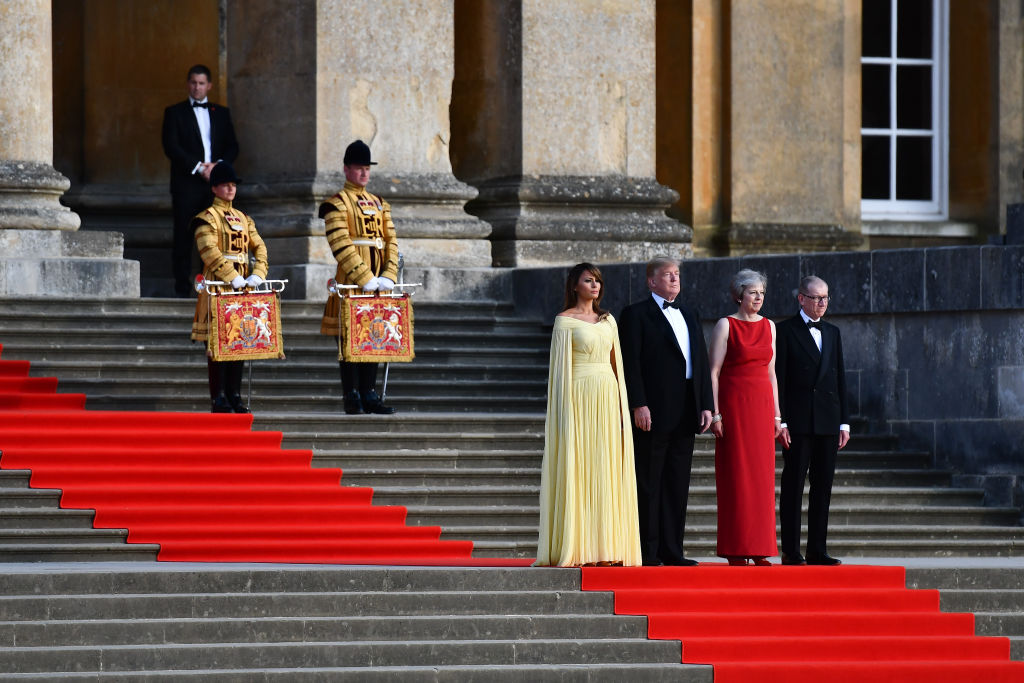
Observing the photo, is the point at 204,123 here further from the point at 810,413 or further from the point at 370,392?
the point at 810,413

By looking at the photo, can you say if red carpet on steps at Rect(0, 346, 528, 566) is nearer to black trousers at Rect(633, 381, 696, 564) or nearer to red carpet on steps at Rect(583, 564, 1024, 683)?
black trousers at Rect(633, 381, 696, 564)

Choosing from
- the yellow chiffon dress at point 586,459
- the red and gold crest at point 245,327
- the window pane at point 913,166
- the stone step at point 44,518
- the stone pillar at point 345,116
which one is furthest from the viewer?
the window pane at point 913,166

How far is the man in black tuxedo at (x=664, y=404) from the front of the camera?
12.0 metres

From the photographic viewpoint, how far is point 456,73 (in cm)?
1973

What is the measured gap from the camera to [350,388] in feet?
47.8

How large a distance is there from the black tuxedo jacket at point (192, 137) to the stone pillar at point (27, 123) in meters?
1.09

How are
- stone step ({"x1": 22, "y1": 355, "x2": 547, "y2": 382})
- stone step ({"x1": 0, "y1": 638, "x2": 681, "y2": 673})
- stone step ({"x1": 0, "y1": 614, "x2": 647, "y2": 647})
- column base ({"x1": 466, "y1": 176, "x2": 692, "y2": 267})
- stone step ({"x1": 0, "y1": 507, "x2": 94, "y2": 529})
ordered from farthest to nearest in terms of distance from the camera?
column base ({"x1": 466, "y1": 176, "x2": 692, "y2": 267}), stone step ({"x1": 22, "y1": 355, "x2": 547, "y2": 382}), stone step ({"x1": 0, "y1": 507, "x2": 94, "y2": 529}), stone step ({"x1": 0, "y1": 614, "x2": 647, "y2": 647}), stone step ({"x1": 0, "y1": 638, "x2": 681, "y2": 673})

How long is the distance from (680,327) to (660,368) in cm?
24

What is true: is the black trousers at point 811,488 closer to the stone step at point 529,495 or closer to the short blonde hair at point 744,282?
the short blonde hair at point 744,282

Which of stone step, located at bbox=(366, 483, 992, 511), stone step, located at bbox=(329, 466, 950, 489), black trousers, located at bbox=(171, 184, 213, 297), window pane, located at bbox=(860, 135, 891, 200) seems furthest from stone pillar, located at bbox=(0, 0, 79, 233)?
window pane, located at bbox=(860, 135, 891, 200)

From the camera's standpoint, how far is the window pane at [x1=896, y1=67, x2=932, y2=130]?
23359mm

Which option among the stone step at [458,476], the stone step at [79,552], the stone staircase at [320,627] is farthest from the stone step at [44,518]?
the stone step at [458,476]

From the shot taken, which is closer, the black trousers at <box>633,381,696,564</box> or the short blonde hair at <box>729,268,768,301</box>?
the black trousers at <box>633,381,696,564</box>

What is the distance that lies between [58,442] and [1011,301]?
548cm
